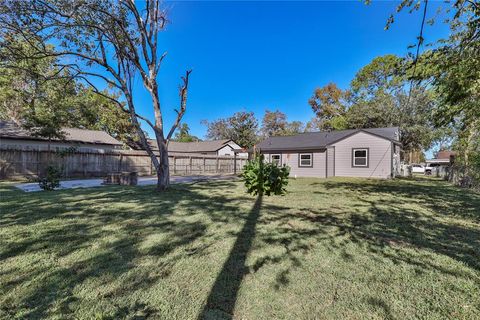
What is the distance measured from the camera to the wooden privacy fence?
43.6 feet

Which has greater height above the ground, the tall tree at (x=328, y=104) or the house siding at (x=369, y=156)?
the tall tree at (x=328, y=104)

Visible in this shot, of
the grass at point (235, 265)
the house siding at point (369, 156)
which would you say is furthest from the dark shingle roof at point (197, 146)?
the grass at point (235, 265)

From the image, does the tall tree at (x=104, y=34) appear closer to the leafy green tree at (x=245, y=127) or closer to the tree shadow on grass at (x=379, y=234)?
the tree shadow on grass at (x=379, y=234)

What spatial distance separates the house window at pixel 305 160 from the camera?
58.5ft

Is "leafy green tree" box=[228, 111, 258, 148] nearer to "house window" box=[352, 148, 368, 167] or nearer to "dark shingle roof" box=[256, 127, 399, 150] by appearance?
"dark shingle roof" box=[256, 127, 399, 150]

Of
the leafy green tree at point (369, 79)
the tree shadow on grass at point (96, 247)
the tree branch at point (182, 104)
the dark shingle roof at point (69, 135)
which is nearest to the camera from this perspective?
the tree shadow on grass at point (96, 247)

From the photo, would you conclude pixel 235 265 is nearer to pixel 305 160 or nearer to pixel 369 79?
pixel 305 160

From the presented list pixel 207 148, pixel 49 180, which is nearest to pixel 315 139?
pixel 49 180

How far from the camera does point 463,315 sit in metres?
1.98

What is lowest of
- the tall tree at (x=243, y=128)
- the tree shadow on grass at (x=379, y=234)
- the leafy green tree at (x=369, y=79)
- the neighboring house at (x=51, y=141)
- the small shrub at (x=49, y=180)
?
the tree shadow on grass at (x=379, y=234)

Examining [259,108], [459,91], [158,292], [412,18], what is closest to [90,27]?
[158,292]

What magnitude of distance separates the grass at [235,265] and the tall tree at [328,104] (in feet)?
96.2

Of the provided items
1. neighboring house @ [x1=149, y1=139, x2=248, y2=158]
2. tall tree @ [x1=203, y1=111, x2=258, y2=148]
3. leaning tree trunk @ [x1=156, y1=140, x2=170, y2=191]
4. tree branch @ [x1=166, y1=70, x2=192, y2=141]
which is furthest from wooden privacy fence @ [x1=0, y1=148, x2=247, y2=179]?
tall tree @ [x1=203, y1=111, x2=258, y2=148]

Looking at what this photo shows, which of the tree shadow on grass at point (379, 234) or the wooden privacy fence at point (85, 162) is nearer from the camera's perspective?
the tree shadow on grass at point (379, 234)
